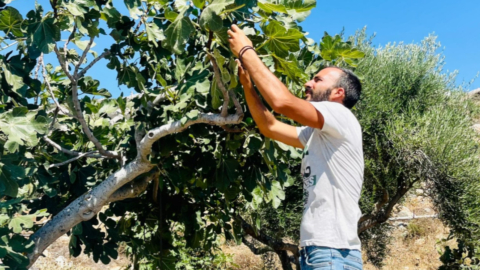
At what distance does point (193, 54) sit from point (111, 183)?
3.21 feet

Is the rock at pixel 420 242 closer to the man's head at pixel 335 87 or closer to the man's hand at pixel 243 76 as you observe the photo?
the man's head at pixel 335 87

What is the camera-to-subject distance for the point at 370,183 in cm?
835

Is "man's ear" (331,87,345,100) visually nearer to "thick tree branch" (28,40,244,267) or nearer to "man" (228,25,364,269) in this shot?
"man" (228,25,364,269)

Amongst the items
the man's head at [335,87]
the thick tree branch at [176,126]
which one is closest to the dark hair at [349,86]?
the man's head at [335,87]

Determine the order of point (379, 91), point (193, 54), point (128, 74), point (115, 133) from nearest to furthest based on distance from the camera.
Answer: point (193, 54) → point (128, 74) → point (115, 133) → point (379, 91)

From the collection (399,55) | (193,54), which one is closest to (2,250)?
(193,54)

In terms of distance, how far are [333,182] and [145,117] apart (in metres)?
1.38

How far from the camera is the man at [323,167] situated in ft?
6.30

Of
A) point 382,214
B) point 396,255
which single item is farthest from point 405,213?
point 382,214

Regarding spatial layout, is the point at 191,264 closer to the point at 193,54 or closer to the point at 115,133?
the point at 115,133

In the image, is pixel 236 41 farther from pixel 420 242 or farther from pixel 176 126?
pixel 420 242

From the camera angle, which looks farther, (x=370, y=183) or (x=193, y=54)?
(x=370, y=183)

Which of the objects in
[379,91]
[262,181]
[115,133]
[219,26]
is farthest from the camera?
[379,91]

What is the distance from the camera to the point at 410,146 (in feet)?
25.2
